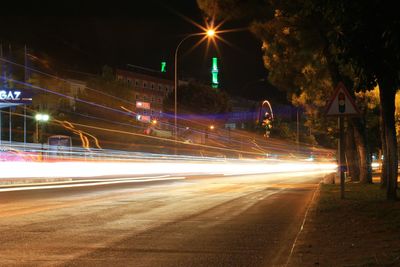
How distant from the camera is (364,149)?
22.9 metres

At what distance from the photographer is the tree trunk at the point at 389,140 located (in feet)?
45.5

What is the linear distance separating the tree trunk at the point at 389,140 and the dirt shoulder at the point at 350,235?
52 centimetres

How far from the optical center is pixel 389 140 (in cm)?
1443

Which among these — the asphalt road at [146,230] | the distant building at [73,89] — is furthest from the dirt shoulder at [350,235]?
the distant building at [73,89]

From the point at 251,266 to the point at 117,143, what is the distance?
61006mm

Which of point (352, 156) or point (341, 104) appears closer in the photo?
point (341, 104)

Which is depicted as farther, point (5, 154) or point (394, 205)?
point (5, 154)

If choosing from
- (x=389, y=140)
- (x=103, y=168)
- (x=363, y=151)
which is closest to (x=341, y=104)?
(x=389, y=140)

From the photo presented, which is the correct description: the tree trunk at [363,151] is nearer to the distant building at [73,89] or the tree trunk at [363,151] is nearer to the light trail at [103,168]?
the light trail at [103,168]

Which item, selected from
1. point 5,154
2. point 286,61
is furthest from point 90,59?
point 286,61

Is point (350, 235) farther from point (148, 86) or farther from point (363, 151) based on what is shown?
point (148, 86)

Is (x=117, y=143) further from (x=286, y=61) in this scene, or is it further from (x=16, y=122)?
(x=286, y=61)

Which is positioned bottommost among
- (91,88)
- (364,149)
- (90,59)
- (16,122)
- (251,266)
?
(251,266)

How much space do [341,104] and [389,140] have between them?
2.39 metres
